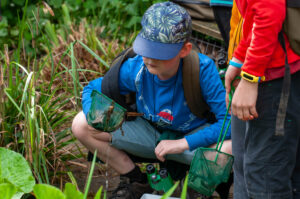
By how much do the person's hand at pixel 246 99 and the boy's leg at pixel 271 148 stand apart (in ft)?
0.20

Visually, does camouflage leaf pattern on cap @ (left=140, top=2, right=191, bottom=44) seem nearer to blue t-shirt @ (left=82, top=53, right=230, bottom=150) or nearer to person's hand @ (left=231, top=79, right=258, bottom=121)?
blue t-shirt @ (left=82, top=53, right=230, bottom=150)

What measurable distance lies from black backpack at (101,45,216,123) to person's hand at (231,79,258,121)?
0.71 m

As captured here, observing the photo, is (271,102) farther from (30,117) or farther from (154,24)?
(30,117)

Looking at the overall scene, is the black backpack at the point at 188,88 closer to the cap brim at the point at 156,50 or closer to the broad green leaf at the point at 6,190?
the cap brim at the point at 156,50

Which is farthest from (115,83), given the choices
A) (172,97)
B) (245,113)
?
(245,113)

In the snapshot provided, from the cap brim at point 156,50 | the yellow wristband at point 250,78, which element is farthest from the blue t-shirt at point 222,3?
the yellow wristband at point 250,78

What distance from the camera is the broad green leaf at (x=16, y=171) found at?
2.08 meters

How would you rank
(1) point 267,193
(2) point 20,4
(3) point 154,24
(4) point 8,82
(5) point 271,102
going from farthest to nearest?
(2) point 20,4 < (4) point 8,82 < (3) point 154,24 < (1) point 267,193 < (5) point 271,102

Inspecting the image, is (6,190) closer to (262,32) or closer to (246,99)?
(246,99)

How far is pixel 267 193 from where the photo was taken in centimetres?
169

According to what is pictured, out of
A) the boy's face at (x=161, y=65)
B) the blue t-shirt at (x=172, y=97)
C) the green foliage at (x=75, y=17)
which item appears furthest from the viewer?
the green foliage at (x=75, y=17)

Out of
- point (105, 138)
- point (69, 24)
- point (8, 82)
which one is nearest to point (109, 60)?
point (69, 24)

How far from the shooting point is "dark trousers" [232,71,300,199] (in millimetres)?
1583

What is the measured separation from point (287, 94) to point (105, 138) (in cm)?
123
